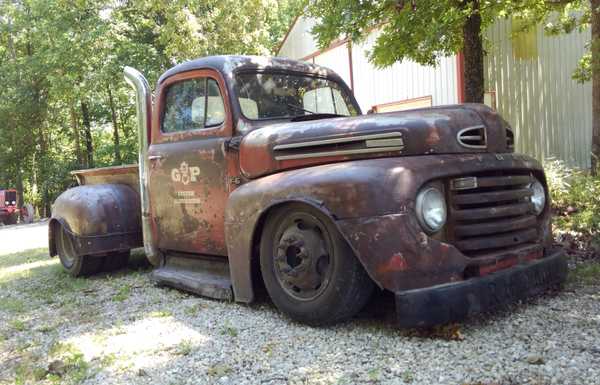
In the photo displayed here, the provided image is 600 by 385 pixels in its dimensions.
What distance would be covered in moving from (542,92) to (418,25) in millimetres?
8061

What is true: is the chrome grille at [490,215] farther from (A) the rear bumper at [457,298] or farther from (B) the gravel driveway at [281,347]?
(B) the gravel driveway at [281,347]

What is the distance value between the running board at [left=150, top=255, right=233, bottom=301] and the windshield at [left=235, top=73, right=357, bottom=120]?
1.34m

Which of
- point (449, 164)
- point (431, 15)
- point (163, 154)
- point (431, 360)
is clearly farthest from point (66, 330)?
point (431, 15)

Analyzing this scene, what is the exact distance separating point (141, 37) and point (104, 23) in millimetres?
1270

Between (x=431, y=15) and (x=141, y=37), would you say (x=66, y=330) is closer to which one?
(x=431, y=15)

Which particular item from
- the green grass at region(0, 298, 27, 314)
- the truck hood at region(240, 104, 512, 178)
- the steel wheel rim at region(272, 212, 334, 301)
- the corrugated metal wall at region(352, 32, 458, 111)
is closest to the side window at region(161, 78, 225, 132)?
the truck hood at region(240, 104, 512, 178)

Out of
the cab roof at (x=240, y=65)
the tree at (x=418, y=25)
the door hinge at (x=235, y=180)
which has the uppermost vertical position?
the tree at (x=418, y=25)

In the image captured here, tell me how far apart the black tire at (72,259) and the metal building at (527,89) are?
8.08 meters

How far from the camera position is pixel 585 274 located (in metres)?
4.50

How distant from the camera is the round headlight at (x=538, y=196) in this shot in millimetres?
3852

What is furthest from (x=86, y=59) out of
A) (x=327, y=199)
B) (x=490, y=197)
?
(x=490, y=197)

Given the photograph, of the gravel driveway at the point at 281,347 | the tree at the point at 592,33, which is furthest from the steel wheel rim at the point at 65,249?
the tree at the point at 592,33

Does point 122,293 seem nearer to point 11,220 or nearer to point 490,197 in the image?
point 490,197

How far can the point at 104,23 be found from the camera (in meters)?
18.3
